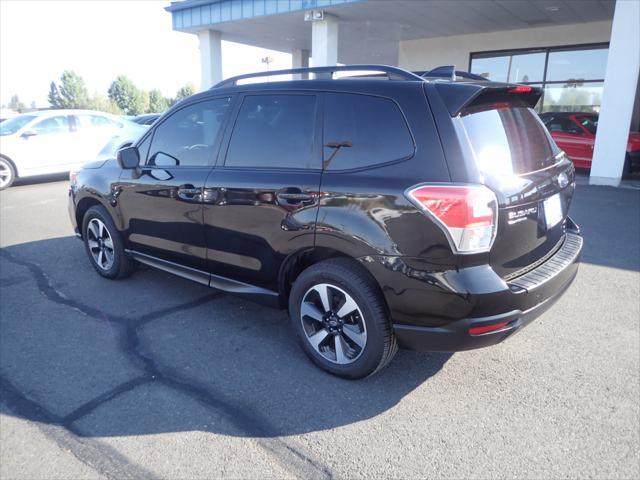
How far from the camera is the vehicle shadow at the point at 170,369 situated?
2.68m

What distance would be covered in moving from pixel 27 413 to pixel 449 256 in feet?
8.39

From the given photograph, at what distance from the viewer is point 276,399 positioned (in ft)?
9.31

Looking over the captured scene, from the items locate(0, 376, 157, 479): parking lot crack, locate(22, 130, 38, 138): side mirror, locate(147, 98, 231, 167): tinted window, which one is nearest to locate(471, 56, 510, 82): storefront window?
locate(22, 130, 38, 138): side mirror

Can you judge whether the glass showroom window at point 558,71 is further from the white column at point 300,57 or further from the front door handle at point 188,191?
the front door handle at point 188,191

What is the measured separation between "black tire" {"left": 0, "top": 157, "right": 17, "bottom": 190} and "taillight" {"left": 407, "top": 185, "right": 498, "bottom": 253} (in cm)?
1153

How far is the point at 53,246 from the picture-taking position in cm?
606

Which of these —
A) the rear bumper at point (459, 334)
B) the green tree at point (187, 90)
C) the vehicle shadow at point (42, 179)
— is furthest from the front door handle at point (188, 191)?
the green tree at point (187, 90)

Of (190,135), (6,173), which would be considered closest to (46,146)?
(6,173)

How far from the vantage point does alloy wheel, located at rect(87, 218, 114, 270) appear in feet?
15.4

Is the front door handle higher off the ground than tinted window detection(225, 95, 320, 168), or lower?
lower

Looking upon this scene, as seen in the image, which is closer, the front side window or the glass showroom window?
the front side window

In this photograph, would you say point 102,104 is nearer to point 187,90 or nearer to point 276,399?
point 187,90

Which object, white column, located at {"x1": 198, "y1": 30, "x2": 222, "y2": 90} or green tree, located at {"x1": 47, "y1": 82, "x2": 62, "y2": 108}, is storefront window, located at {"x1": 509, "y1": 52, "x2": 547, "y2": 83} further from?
green tree, located at {"x1": 47, "y1": 82, "x2": 62, "y2": 108}

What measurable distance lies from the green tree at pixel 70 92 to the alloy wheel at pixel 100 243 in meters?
122
